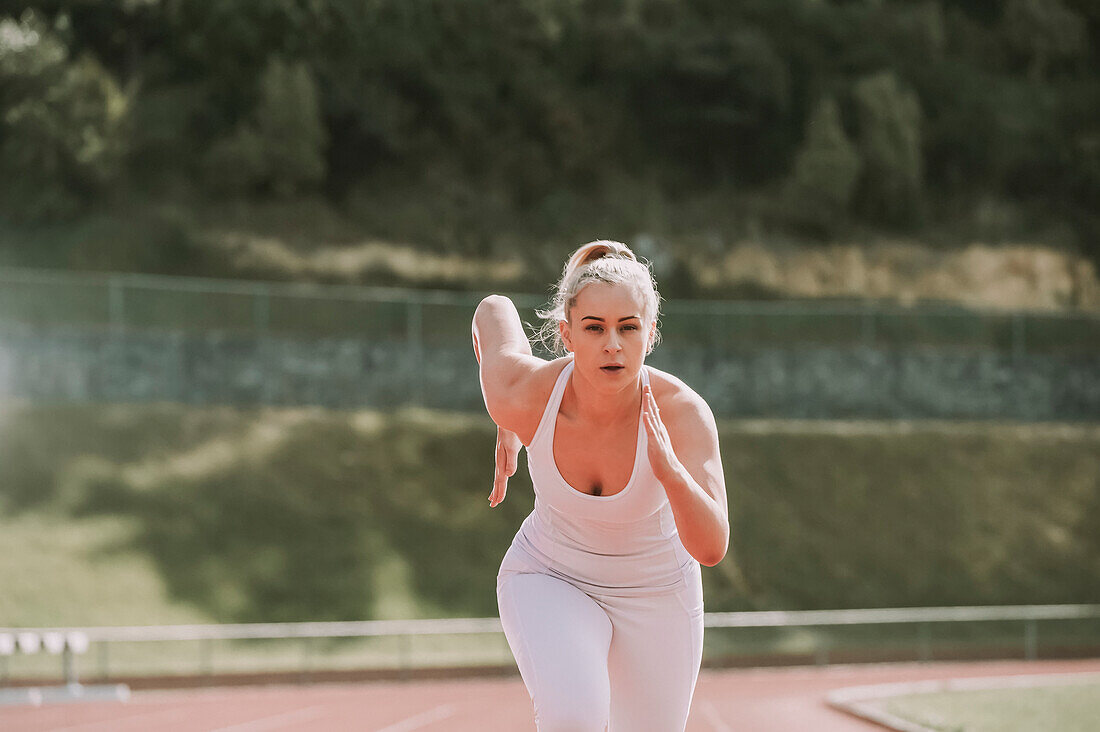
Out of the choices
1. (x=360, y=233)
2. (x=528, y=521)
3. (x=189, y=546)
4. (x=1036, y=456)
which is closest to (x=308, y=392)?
(x=189, y=546)

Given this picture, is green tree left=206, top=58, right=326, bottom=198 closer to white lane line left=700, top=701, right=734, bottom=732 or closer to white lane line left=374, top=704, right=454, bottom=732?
white lane line left=374, top=704, right=454, bottom=732

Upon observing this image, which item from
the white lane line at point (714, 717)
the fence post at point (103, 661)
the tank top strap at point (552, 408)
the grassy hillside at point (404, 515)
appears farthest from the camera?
the grassy hillside at point (404, 515)

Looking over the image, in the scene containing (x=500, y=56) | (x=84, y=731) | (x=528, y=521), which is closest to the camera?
(x=528, y=521)

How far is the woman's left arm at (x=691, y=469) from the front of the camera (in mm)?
3979

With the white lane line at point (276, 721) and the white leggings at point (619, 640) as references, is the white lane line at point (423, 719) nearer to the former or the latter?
the white lane line at point (276, 721)

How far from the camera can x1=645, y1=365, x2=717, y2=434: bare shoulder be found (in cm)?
429

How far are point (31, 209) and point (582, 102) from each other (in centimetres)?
1828

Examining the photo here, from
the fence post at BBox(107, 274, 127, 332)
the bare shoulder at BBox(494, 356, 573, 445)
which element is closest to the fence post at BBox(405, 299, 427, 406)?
the fence post at BBox(107, 274, 127, 332)

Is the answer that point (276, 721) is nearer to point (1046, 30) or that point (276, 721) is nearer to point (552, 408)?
point (552, 408)

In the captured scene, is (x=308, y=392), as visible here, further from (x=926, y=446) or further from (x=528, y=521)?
(x=528, y=521)

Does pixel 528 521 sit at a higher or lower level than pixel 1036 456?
higher

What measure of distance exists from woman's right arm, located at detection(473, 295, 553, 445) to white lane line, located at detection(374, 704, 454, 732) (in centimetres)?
1167

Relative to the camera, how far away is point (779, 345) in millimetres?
32188

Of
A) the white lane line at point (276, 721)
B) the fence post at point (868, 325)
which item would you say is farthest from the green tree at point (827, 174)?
the white lane line at point (276, 721)
